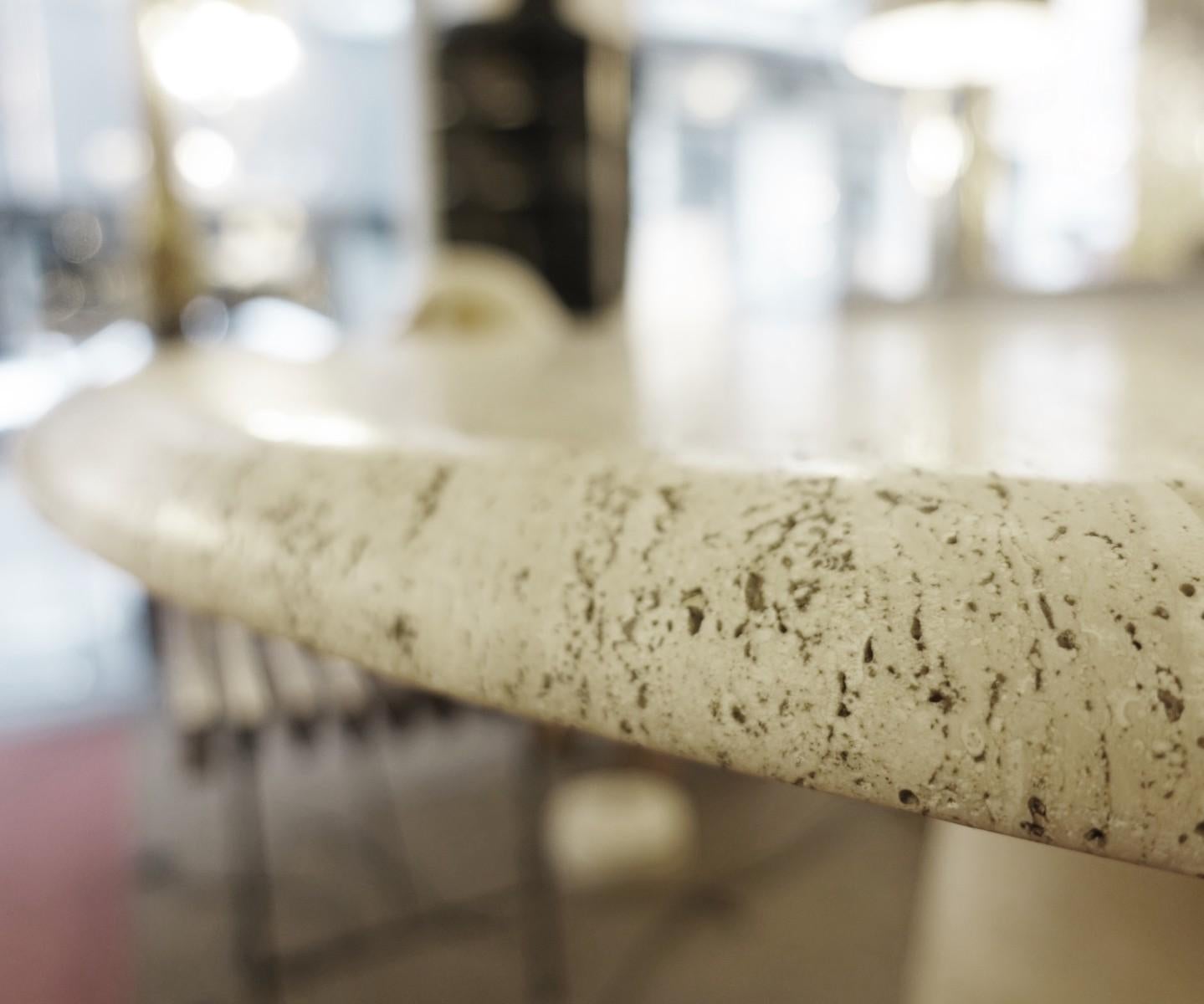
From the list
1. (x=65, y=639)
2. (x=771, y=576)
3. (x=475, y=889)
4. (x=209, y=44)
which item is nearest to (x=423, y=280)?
(x=209, y=44)

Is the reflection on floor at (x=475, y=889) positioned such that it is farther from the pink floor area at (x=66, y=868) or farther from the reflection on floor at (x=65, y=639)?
the reflection on floor at (x=65, y=639)

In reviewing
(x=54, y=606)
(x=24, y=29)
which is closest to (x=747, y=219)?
(x=24, y=29)

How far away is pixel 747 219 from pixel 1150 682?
7571mm

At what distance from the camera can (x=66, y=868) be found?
154cm

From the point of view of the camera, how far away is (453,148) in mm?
4207

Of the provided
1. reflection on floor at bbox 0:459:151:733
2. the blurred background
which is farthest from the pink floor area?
reflection on floor at bbox 0:459:151:733

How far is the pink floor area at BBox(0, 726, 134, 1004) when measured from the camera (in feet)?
4.18

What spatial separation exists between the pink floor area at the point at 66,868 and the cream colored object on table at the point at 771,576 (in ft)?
4.50

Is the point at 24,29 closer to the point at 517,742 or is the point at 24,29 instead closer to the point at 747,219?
the point at 747,219

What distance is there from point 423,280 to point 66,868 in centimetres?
129

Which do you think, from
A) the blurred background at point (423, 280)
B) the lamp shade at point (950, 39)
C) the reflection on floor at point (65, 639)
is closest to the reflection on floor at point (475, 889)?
the blurred background at point (423, 280)

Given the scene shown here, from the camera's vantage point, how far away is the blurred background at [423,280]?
129 cm

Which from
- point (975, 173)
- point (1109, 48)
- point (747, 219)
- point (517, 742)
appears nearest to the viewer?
point (517, 742)

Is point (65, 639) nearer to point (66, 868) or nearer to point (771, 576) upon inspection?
point (66, 868)
